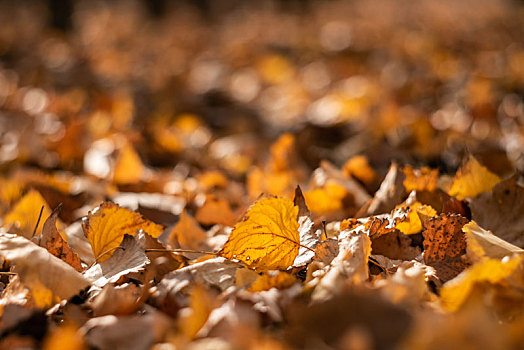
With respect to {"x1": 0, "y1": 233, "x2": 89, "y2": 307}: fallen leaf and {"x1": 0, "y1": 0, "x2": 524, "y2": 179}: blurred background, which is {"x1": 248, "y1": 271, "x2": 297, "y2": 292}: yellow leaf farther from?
{"x1": 0, "y1": 0, "x2": 524, "y2": 179}: blurred background

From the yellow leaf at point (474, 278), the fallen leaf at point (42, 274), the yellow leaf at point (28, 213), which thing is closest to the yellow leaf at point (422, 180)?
the yellow leaf at point (474, 278)

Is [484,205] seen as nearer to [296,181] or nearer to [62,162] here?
[296,181]

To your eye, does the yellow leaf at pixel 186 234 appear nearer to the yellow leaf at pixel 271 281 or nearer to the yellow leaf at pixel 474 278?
the yellow leaf at pixel 271 281

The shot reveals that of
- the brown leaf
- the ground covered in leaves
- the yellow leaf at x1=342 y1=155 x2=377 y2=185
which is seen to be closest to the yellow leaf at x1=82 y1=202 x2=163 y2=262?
the ground covered in leaves

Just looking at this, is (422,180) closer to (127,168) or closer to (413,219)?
(413,219)

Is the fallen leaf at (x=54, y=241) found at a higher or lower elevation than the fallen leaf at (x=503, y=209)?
higher

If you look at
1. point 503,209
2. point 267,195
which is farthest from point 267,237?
point 503,209
